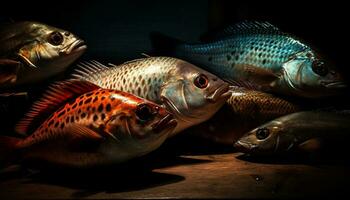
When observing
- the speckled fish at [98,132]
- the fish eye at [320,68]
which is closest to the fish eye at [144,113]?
the speckled fish at [98,132]

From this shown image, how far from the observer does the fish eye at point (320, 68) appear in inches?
144

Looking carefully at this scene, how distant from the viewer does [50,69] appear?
3.45 m

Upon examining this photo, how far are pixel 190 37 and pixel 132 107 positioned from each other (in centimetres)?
270

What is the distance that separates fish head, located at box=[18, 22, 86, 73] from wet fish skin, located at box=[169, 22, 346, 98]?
1.41 metres

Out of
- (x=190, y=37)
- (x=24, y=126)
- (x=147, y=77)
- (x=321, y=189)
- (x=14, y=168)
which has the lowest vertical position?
(x=14, y=168)

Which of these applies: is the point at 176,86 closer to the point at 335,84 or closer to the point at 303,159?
the point at 303,159

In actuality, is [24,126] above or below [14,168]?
above

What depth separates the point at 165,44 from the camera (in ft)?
14.1

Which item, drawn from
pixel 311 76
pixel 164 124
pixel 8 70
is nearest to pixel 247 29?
pixel 311 76

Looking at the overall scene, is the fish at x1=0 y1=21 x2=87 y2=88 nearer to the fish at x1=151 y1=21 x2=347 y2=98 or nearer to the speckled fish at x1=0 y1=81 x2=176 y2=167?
the speckled fish at x1=0 y1=81 x2=176 y2=167

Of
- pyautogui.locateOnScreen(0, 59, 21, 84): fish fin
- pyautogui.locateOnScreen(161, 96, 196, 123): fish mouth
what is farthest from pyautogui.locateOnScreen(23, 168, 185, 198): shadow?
pyautogui.locateOnScreen(0, 59, 21, 84): fish fin

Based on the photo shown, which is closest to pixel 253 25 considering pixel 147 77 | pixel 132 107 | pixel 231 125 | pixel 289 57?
pixel 289 57

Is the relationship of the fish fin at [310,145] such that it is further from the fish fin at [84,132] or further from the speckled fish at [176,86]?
the fish fin at [84,132]

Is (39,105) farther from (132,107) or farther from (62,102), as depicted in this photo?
(132,107)
